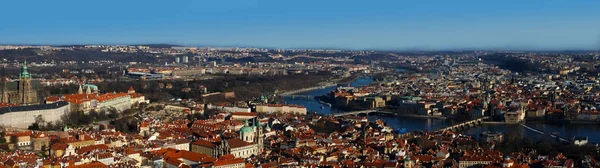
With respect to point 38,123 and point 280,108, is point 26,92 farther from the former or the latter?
point 280,108

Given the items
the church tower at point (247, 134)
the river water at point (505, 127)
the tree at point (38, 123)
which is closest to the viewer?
the church tower at point (247, 134)

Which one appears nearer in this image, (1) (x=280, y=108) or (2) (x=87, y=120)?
(2) (x=87, y=120)

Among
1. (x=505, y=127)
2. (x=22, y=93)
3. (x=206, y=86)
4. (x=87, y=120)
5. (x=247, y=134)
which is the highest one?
(x=22, y=93)

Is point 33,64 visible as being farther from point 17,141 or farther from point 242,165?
point 242,165

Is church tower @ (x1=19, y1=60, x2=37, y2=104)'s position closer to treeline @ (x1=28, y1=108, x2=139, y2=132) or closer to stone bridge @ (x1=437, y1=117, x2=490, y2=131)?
treeline @ (x1=28, y1=108, x2=139, y2=132)

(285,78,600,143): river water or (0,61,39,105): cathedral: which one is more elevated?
(0,61,39,105): cathedral

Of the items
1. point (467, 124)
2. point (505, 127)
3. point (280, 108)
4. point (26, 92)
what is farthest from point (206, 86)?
point (505, 127)

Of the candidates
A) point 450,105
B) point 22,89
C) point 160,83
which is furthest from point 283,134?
point 160,83

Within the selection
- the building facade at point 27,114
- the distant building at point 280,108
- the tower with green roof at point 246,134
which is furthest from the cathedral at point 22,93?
the tower with green roof at point 246,134

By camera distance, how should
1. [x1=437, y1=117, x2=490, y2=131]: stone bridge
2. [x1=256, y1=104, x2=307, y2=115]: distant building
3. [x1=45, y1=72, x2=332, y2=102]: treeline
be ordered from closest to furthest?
[x1=437, y1=117, x2=490, y2=131]: stone bridge < [x1=256, y1=104, x2=307, y2=115]: distant building < [x1=45, y1=72, x2=332, y2=102]: treeline

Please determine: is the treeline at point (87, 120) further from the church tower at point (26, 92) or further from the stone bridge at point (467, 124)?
the stone bridge at point (467, 124)

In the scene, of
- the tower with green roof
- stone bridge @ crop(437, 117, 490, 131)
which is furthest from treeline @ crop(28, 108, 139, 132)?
stone bridge @ crop(437, 117, 490, 131)
